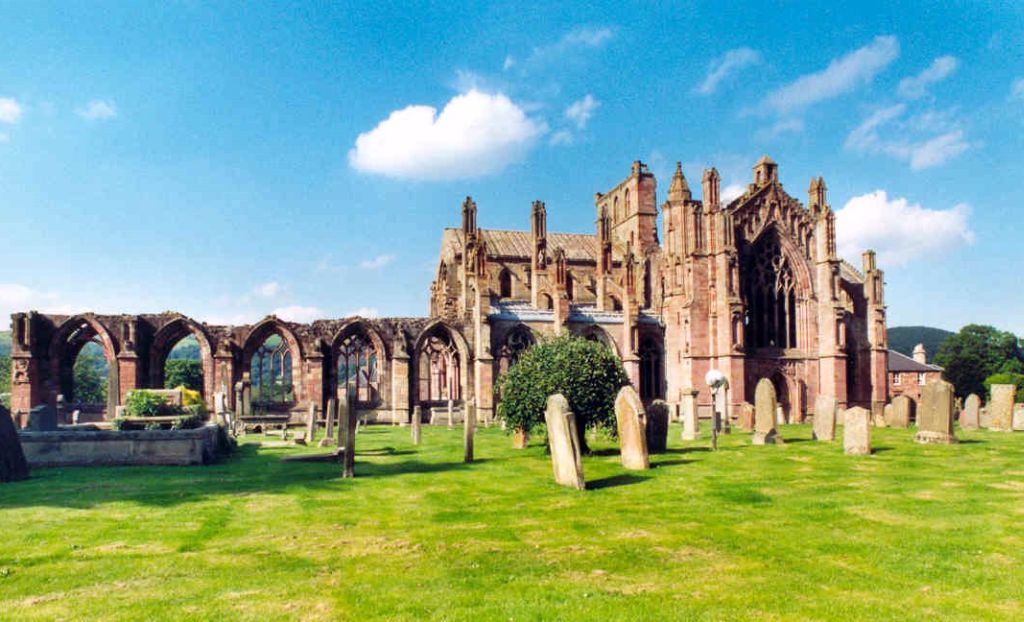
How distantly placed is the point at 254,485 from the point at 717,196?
83.5 ft

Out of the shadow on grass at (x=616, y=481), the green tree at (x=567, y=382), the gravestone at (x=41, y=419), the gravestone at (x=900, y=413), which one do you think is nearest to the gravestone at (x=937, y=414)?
the gravestone at (x=900, y=413)

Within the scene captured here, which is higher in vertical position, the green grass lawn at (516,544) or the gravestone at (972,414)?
the green grass lawn at (516,544)

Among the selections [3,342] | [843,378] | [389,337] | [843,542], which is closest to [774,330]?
[843,378]

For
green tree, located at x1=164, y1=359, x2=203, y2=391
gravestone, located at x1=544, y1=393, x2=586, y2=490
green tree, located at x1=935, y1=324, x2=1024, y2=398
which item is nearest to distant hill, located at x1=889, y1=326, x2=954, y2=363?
green tree, located at x1=935, y1=324, x2=1024, y2=398

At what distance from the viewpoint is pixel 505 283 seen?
145 feet

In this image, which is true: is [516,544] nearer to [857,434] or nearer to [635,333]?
[857,434]

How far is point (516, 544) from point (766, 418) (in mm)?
13390

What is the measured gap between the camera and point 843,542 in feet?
26.1

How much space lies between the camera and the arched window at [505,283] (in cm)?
4384

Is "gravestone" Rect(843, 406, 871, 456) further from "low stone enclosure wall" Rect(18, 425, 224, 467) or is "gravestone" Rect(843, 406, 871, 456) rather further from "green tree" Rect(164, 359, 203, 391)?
"green tree" Rect(164, 359, 203, 391)

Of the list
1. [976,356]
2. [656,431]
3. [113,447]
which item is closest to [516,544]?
[656,431]

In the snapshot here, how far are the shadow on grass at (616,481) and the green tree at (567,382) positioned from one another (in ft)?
10.0

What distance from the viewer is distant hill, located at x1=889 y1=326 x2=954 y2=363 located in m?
118

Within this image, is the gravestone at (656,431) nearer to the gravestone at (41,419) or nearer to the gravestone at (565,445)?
the gravestone at (565,445)
